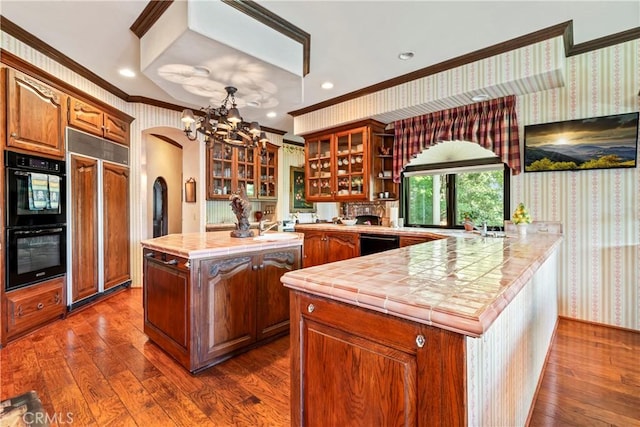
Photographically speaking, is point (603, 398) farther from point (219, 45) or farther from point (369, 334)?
point (219, 45)

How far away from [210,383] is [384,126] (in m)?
3.75

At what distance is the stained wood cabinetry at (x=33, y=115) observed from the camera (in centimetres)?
257

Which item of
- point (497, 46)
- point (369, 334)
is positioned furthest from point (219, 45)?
point (497, 46)

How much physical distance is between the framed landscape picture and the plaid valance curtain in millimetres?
162

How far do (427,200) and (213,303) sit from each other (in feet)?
10.5

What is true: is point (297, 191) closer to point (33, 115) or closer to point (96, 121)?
point (96, 121)

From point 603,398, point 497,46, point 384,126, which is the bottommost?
point 603,398

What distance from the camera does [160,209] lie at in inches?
255

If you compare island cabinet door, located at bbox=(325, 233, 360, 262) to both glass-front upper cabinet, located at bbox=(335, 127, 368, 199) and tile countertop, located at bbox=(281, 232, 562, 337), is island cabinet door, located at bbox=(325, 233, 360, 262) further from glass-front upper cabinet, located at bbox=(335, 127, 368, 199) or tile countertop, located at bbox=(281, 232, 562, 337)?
tile countertop, located at bbox=(281, 232, 562, 337)

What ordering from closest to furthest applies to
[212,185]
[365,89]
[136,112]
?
[365,89], [136,112], [212,185]

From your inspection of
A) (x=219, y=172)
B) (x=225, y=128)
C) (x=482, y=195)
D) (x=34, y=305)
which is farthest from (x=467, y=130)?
(x=34, y=305)

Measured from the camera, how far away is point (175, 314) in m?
2.19

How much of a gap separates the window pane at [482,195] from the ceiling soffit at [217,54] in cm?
242

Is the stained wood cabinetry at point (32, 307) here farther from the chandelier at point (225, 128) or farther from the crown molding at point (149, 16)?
the crown molding at point (149, 16)
